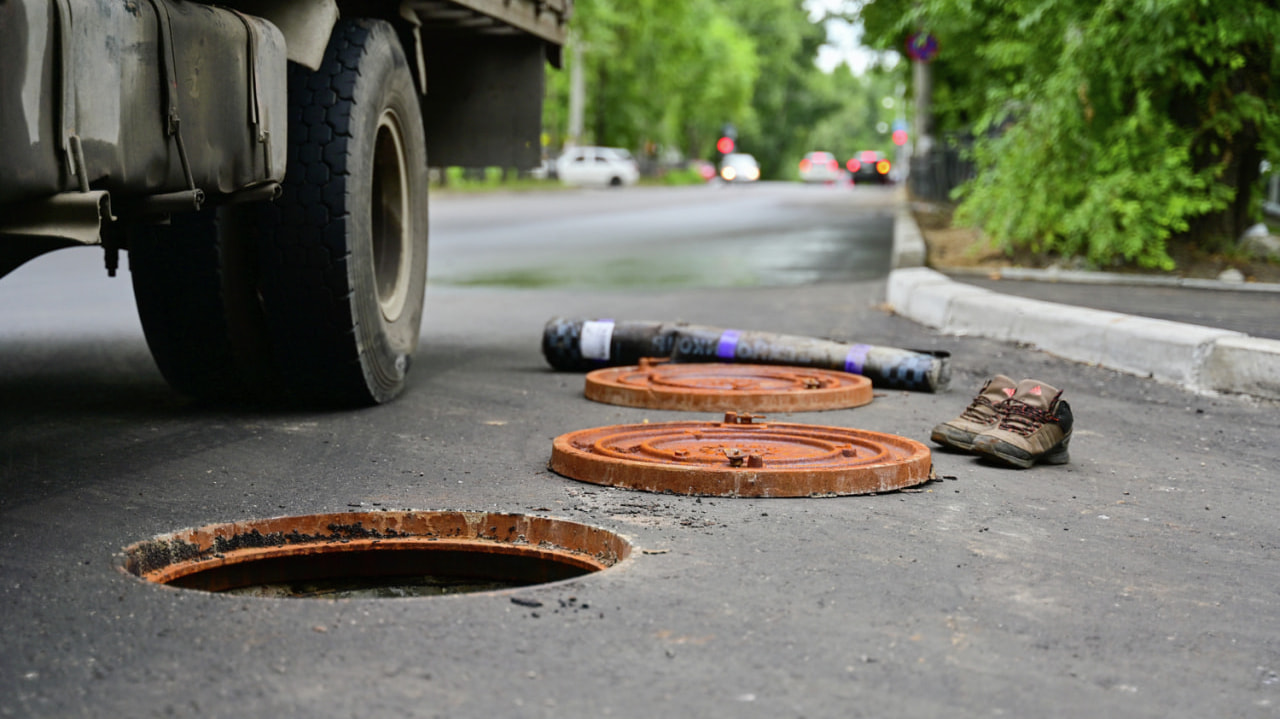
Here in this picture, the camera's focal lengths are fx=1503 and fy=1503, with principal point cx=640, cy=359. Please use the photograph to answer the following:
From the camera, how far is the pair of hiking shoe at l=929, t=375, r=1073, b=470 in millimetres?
4566

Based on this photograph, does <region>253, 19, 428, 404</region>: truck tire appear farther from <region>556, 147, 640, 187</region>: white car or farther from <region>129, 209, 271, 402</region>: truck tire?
<region>556, 147, 640, 187</region>: white car

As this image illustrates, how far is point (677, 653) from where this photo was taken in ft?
8.59

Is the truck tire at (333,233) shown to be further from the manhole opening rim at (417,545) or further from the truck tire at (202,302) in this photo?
the manhole opening rim at (417,545)

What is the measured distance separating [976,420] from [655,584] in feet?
6.76

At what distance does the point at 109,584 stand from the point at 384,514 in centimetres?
79

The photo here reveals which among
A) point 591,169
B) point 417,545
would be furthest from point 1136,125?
point 591,169

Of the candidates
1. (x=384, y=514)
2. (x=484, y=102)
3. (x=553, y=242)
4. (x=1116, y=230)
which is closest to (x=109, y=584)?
(x=384, y=514)

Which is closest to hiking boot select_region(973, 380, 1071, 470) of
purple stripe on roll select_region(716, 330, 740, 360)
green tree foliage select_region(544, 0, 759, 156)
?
purple stripe on roll select_region(716, 330, 740, 360)

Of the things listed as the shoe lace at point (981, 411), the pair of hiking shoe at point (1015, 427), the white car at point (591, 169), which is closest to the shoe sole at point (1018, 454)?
the pair of hiking shoe at point (1015, 427)

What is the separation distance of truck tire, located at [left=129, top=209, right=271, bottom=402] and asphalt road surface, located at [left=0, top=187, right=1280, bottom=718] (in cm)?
20

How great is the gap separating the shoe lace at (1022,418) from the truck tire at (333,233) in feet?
7.14

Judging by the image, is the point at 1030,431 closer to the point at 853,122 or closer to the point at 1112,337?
the point at 1112,337

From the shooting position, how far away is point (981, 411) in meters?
4.84

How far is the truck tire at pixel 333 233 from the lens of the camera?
16.4 ft
